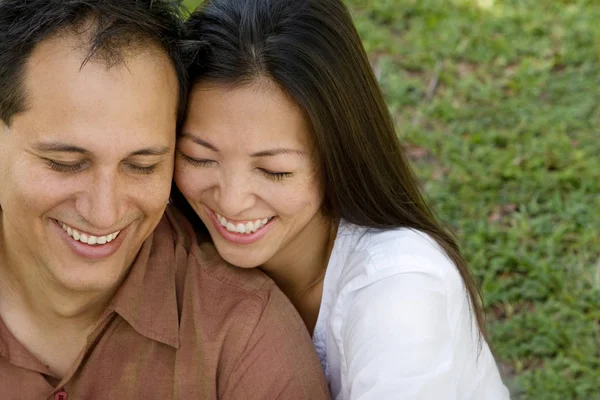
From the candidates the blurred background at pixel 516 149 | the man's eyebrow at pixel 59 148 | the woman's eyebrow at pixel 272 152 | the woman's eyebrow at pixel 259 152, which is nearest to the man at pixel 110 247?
the man's eyebrow at pixel 59 148

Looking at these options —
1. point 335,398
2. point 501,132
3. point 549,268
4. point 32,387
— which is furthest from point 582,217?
point 32,387

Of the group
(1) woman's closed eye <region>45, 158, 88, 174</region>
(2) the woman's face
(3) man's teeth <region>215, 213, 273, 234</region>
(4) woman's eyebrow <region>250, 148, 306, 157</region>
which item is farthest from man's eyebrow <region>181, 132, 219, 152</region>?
(1) woman's closed eye <region>45, 158, 88, 174</region>

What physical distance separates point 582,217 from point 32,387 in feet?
10.7

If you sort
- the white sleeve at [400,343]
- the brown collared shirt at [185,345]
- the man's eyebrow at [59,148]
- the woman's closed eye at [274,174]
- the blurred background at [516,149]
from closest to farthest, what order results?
the man's eyebrow at [59,148]
the white sleeve at [400,343]
the brown collared shirt at [185,345]
the woman's closed eye at [274,174]
the blurred background at [516,149]

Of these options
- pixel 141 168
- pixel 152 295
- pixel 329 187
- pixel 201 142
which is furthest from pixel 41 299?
pixel 329 187

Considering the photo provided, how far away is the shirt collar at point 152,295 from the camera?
9.13 feet

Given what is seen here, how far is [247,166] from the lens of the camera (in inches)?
109

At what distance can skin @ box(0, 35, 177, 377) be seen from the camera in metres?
2.47

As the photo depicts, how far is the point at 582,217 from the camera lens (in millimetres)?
4980

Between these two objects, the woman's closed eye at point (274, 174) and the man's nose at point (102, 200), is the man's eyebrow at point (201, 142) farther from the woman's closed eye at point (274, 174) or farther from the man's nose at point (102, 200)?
the man's nose at point (102, 200)

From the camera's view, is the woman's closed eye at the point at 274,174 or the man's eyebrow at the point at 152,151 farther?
the woman's closed eye at the point at 274,174

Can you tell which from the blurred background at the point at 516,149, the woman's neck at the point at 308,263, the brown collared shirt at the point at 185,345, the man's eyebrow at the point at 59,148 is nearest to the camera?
the man's eyebrow at the point at 59,148

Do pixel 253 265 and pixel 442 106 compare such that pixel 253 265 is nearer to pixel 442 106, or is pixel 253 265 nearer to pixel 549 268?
pixel 549 268

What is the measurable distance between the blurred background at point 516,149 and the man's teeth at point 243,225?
6.11ft
